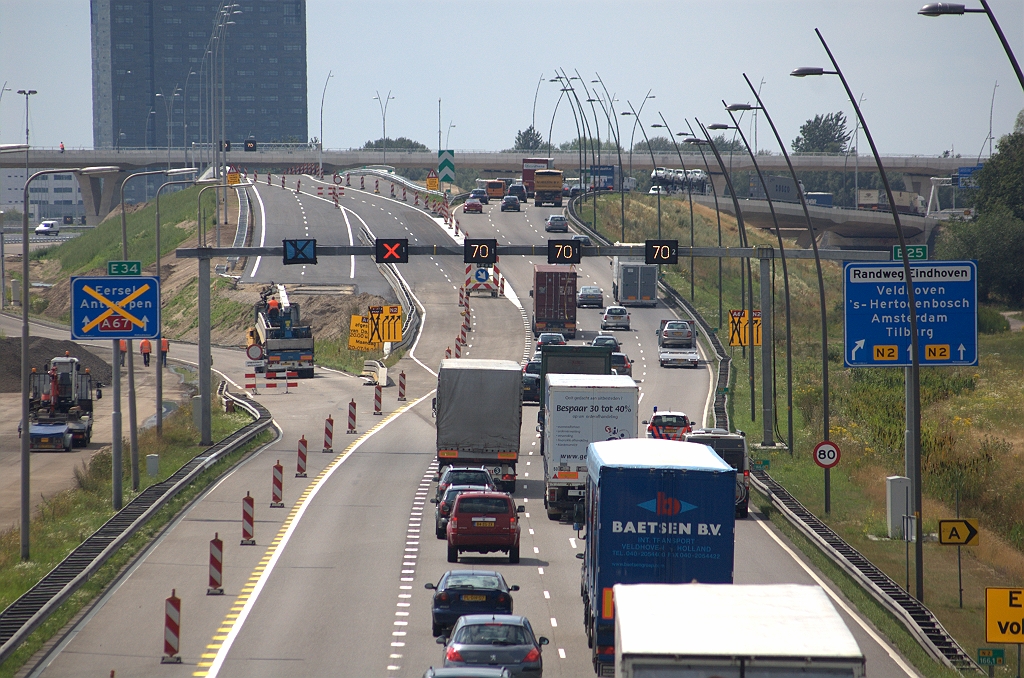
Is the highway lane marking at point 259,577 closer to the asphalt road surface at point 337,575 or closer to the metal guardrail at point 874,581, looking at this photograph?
the asphalt road surface at point 337,575

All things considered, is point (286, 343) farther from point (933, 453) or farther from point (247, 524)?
point (247, 524)

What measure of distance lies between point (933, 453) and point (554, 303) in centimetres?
3591

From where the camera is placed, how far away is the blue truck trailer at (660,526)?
1884cm

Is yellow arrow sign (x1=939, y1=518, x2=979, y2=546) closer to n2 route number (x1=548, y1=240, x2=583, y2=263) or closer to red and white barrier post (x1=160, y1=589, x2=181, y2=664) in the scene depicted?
red and white barrier post (x1=160, y1=589, x2=181, y2=664)

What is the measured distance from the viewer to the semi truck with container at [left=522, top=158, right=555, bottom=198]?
14600 cm

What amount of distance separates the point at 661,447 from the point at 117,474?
18257 millimetres

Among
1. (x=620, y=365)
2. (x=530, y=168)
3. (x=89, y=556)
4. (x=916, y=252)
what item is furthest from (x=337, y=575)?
(x=530, y=168)

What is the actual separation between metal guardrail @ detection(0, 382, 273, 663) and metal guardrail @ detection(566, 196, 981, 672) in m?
15.6

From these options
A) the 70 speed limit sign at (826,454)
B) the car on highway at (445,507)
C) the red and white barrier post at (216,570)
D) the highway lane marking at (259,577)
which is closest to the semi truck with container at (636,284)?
the highway lane marking at (259,577)

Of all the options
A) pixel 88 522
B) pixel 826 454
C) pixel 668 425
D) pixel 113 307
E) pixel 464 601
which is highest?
pixel 113 307

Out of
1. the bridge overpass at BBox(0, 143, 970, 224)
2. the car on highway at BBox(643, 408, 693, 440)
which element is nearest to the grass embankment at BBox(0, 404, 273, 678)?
the car on highway at BBox(643, 408, 693, 440)

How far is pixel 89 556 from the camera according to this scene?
90.6ft

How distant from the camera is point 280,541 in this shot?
30.7 meters

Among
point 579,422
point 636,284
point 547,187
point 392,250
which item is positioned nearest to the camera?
point 579,422
